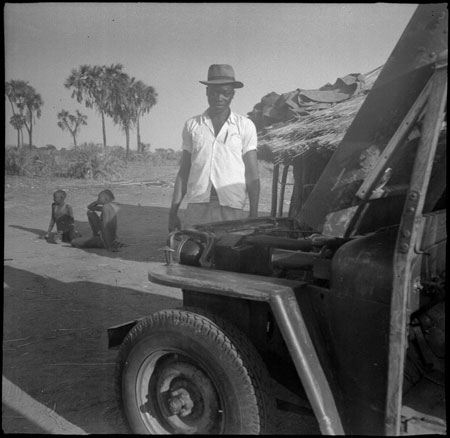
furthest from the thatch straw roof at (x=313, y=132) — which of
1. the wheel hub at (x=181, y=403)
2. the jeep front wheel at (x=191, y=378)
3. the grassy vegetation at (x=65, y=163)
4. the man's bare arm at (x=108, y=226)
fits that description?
the grassy vegetation at (x=65, y=163)

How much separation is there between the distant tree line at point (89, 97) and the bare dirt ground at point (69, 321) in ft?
6.66

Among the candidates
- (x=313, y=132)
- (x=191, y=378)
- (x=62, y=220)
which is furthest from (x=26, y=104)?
(x=62, y=220)

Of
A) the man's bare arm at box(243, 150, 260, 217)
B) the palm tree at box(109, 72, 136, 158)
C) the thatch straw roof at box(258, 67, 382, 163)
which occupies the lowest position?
the man's bare arm at box(243, 150, 260, 217)

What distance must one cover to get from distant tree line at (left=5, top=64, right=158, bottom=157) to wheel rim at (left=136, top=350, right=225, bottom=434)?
2004mm

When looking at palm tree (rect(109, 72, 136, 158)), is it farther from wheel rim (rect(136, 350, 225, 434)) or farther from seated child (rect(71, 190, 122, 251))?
wheel rim (rect(136, 350, 225, 434))

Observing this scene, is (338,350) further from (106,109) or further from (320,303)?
(106,109)

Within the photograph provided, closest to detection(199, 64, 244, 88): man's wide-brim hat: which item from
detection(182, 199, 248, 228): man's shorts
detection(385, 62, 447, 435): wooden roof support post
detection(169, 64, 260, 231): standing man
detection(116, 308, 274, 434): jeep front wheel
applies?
detection(169, 64, 260, 231): standing man

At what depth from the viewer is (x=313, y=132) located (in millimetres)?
7336

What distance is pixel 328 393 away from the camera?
2.09m

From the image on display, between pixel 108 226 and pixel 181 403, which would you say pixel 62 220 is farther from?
pixel 181 403

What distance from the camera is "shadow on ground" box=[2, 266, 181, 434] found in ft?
10.4

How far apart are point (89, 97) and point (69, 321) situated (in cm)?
360

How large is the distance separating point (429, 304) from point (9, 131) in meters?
2.79

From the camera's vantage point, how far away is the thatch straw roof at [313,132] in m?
6.93
